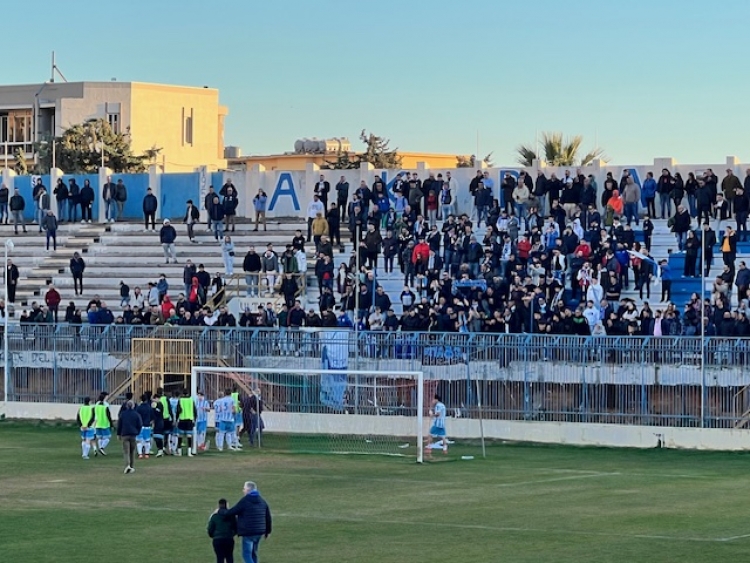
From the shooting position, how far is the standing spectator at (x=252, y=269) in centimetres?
5538

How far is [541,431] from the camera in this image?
140 feet

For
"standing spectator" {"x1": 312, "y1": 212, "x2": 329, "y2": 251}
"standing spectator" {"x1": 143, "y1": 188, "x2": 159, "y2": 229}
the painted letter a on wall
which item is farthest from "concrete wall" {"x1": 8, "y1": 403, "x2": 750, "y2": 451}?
the painted letter a on wall

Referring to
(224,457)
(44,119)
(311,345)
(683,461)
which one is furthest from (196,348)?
(44,119)

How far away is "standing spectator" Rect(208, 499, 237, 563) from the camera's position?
68.7 ft

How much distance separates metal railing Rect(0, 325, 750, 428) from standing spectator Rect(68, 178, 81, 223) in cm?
1657

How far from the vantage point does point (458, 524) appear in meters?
27.3

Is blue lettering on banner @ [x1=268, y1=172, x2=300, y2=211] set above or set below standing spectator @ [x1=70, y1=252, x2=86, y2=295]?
above

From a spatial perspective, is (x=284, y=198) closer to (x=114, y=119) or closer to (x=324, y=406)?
(x=324, y=406)

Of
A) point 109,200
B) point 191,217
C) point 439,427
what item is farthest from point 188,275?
point 439,427

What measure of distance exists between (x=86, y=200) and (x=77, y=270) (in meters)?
7.42

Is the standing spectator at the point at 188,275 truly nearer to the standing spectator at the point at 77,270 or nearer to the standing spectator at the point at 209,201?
the standing spectator at the point at 77,270

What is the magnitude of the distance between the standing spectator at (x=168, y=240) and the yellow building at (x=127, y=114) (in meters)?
49.8

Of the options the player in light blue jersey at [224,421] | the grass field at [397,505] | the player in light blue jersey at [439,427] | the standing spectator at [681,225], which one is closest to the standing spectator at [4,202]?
the grass field at [397,505]

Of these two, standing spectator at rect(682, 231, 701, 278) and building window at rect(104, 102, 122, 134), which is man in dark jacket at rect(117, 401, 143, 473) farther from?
building window at rect(104, 102, 122, 134)
